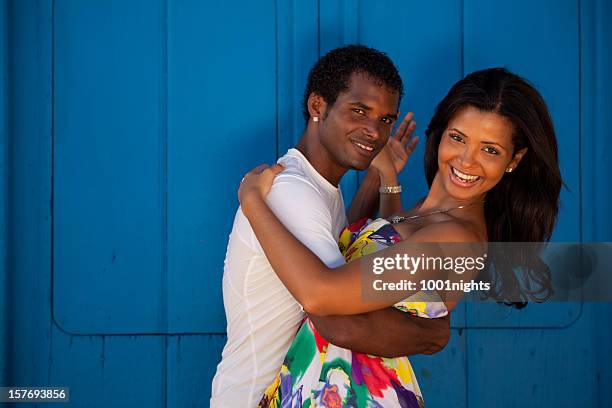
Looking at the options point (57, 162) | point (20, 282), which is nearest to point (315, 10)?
point (57, 162)

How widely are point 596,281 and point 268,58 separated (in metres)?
1.39

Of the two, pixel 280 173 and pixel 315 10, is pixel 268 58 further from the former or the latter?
pixel 280 173

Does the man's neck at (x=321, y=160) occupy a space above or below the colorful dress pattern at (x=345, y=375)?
above

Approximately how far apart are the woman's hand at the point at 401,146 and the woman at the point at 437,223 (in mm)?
99

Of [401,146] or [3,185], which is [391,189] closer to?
[401,146]

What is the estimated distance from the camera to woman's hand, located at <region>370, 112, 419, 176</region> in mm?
2262

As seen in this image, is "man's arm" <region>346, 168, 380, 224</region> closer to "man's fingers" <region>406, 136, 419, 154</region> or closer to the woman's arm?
"man's fingers" <region>406, 136, 419, 154</region>

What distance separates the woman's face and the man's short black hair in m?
0.22

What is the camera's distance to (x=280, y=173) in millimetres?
1807

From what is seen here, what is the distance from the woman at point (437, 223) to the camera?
1655 millimetres

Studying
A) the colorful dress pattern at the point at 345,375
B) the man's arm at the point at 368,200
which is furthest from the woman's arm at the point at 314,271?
the man's arm at the point at 368,200

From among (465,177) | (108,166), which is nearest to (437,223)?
(465,177)

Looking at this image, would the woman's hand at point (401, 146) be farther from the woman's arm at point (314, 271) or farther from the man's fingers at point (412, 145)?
the woman's arm at point (314, 271)

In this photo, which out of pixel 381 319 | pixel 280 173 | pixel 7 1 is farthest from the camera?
pixel 7 1
